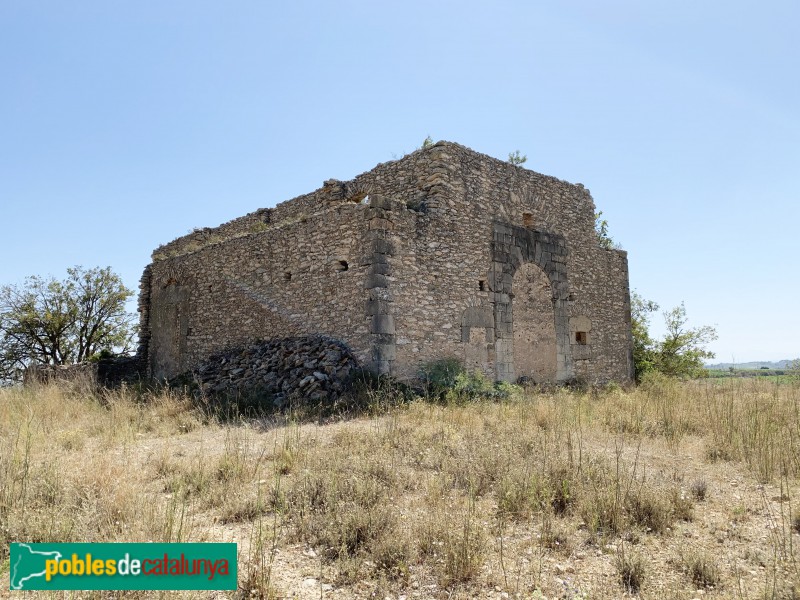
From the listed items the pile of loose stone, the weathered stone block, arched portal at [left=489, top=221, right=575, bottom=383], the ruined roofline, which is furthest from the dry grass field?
the ruined roofline

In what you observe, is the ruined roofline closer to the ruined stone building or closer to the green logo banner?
the ruined stone building

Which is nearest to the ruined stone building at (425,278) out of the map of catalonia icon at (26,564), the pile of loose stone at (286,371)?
the pile of loose stone at (286,371)

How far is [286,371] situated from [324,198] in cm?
459

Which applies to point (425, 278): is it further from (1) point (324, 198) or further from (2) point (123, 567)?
(2) point (123, 567)

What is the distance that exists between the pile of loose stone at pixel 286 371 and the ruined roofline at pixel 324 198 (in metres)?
2.81

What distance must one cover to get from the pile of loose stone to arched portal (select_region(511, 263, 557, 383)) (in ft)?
13.9

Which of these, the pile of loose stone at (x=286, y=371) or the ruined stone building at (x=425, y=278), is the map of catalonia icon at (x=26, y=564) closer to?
the pile of loose stone at (x=286, y=371)

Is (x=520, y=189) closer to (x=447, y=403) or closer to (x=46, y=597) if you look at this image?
(x=447, y=403)

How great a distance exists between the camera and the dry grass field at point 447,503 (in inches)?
135

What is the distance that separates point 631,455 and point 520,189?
771 cm

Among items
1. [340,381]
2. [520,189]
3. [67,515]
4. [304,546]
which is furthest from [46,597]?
[520,189]

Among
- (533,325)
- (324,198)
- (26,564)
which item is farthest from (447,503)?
(324,198)

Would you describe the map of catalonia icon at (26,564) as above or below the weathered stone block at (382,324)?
below

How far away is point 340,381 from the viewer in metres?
9.30
